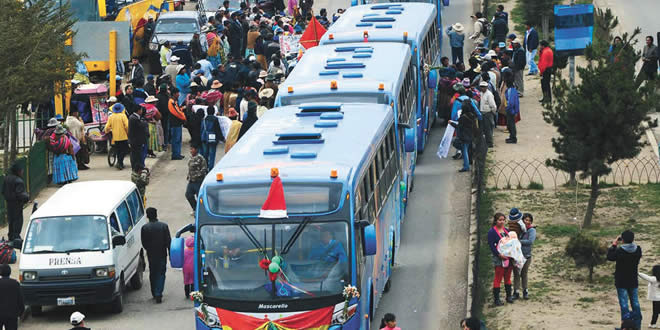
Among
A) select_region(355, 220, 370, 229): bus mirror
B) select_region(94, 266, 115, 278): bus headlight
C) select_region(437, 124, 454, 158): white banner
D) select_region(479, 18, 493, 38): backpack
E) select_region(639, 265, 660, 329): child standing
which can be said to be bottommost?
select_region(94, 266, 115, 278): bus headlight

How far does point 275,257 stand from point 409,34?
1415cm

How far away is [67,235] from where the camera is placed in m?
19.0

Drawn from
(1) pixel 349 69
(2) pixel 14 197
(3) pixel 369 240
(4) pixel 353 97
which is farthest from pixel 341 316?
(2) pixel 14 197

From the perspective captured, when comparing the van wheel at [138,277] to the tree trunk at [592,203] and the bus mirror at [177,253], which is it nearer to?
the bus mirror at [177,253]

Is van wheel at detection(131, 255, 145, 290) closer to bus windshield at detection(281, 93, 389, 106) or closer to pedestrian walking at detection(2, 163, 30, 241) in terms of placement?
pedestrian walking at detection(2, 163, 30, 241)

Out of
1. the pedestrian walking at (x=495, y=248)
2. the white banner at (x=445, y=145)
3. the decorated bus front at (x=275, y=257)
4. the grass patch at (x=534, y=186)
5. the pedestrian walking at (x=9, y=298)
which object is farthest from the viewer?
the white banner at (x=445, y=145)

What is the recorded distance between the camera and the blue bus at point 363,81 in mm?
22188

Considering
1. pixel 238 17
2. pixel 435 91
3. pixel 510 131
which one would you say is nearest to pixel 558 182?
pixel 510 131

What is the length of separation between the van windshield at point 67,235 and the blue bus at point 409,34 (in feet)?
33.0

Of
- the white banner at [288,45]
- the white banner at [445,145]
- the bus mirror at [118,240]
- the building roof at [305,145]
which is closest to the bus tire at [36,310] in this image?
the bus mirror at [118,240]

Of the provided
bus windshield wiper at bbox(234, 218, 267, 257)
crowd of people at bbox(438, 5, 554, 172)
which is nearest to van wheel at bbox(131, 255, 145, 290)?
bus windshield wiper at bbox(234, 218, 267, 257)

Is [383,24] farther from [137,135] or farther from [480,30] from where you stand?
[480,30]

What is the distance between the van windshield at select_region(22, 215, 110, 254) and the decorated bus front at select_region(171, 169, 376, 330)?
4.34 m

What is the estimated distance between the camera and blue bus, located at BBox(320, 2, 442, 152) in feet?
90.9
